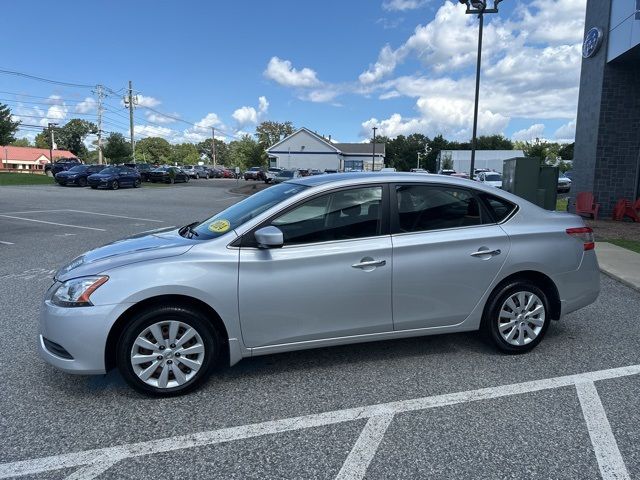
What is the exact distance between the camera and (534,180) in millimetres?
12453

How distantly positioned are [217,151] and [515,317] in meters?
169

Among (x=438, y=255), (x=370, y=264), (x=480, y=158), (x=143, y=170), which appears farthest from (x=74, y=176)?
(x=480, y=158)

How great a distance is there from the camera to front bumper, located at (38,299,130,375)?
10.7ft

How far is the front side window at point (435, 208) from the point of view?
159 inches

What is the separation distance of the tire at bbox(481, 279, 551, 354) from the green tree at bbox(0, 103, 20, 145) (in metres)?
58.2

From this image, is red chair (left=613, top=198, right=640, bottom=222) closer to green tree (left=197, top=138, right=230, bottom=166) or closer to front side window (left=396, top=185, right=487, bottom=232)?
front side window (left=396, top=185, right=487, bottom=232)

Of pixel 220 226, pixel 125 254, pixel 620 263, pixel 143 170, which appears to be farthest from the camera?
pixel 143 170

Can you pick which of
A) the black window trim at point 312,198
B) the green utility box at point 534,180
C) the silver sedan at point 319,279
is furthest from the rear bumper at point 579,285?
the green utility box at point 534,180

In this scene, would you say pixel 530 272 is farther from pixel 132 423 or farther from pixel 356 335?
pixel 132 423

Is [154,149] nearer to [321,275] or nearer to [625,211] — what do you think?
[625,211]

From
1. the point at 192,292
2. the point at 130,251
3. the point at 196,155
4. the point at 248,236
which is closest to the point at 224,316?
the point at 192,292

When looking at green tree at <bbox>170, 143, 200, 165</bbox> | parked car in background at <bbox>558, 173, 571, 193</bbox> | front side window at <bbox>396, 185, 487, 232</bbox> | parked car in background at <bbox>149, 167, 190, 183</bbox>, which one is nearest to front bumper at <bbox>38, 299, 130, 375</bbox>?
front side window at <bbox>396, 185, 487, 232</bbox>

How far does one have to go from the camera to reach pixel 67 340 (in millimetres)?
3291

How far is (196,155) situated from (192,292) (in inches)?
5810
